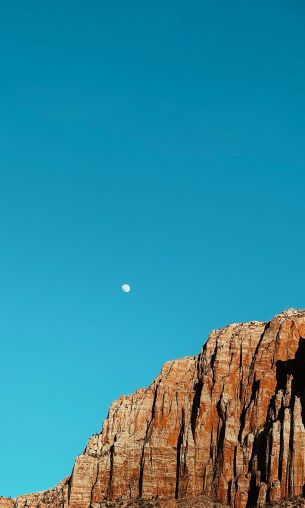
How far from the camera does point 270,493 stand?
650ft

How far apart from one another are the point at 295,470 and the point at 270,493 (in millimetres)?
6476

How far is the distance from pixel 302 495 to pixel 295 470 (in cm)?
582

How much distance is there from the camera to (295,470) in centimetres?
19988

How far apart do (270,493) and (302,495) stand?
6121 mm

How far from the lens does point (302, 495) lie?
19538 cm
